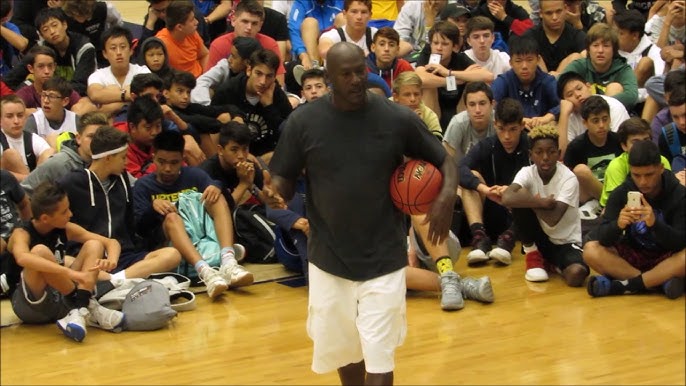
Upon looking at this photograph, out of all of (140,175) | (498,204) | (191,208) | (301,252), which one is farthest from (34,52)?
(498,204)

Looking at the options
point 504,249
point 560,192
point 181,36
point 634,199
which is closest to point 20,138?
point 181,36

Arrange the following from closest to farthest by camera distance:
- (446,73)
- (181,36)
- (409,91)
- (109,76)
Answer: (409,91) < (109,76) < (446,73) < (181,36)

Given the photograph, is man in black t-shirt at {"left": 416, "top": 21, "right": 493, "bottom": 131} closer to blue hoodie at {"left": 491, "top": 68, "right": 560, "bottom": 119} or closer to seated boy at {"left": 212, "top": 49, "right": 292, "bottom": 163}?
blue hoodie at {"left": 491, "top": 68, "right": 560, "bottom": 119}

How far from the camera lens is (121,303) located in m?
6.56

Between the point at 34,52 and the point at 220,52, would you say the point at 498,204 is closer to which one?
the point at 220,52

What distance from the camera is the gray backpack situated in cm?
643

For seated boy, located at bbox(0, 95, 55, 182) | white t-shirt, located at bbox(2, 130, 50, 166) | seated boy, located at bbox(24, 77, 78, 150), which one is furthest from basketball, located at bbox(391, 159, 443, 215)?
seated boy, located at bbox(24, 77, 78, 150)

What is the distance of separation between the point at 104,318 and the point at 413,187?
7.50ft

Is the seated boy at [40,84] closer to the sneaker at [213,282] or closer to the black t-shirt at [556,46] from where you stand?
the sneaker at [213,282]

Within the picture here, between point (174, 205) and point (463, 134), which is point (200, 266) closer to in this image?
point (174, 205)

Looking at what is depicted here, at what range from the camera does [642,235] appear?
22.2 ft

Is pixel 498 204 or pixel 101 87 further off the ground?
pixel 101 87

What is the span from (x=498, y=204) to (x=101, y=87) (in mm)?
2663

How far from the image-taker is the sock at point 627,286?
266 inches
